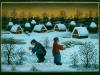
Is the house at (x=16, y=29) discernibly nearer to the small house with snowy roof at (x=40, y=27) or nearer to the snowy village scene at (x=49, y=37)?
the snowy village scene at (x=49, y=37)

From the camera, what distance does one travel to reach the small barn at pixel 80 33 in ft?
7.79

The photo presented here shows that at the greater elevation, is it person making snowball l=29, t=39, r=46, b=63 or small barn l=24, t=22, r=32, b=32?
small barn l=24, t=22, r=32, b=32

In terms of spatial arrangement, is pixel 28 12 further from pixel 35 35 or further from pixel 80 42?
pixel 80 42

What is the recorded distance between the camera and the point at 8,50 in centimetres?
234

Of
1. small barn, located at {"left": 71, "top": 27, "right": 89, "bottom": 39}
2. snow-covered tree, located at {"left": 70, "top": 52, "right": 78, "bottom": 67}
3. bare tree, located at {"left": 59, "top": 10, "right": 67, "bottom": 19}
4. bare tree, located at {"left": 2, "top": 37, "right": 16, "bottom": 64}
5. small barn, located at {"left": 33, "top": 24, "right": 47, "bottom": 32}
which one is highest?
bare tree, located at {"left": 59, "top": 10, "right": 67, "bottom": 19}

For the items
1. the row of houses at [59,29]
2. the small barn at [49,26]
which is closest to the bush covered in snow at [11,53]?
the row of houses at [59,29]

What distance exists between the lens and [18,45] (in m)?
2.35

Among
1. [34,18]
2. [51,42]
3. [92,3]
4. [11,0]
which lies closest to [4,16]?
[11,0]

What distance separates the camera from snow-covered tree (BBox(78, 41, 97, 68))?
2.35 m

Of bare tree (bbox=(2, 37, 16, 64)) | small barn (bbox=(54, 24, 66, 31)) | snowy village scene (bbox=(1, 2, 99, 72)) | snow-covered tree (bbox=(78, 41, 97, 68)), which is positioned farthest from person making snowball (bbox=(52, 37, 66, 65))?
bare tree (bbox=(2, 37, 16, 64))

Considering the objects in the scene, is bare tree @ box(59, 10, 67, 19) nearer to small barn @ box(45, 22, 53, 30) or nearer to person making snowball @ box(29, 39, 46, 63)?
small barn @ box(45, 22, 53, 30)

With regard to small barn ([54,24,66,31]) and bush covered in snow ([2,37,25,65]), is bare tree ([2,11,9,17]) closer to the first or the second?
bush covered in snow ([2,37,25,65])

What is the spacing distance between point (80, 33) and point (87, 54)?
0.26m

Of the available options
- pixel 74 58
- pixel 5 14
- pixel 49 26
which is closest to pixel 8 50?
pixel 5 14
